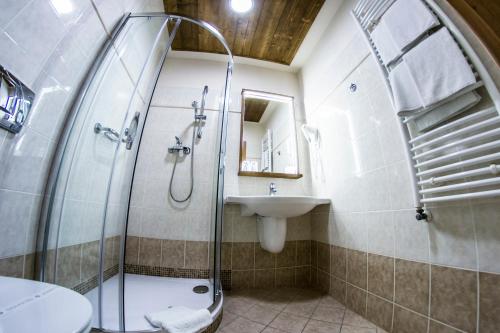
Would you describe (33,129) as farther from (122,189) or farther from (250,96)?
(250,96)

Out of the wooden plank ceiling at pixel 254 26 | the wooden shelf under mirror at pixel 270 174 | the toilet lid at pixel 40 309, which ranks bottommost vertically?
the toilet lid at pixel 40 309

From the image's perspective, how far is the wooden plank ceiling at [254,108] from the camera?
77.1 inches

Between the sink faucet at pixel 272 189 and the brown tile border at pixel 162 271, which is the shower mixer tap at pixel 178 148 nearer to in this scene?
the sink faucet at pixel 272 189

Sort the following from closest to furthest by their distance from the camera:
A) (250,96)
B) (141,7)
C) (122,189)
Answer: (122,189) < (141,7) < (250,96)

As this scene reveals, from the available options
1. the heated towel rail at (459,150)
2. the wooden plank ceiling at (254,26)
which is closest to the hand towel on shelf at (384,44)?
the heated towel rail at (459,150)

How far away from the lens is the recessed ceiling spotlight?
1598mm

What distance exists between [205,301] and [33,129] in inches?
47.6

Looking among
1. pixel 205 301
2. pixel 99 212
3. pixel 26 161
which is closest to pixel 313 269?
pixel 205 301

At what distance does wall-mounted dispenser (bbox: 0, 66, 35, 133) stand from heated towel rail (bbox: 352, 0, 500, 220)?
1.58 m

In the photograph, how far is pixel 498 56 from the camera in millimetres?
689

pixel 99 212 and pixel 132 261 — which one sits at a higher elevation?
pixel 99 212

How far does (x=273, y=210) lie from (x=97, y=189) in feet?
3.42

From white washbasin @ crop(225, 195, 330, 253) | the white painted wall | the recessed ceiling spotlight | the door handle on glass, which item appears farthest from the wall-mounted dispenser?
the white painted wall

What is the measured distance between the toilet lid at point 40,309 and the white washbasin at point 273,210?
3.37 ft
